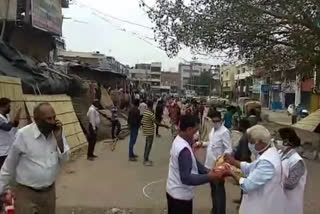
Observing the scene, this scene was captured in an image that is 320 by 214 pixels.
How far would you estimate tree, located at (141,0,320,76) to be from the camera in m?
15.2

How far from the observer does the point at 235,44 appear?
1878 cm

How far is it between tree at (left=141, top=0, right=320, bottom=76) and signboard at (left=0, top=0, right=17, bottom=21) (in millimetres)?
4828

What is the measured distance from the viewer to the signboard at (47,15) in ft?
73.1

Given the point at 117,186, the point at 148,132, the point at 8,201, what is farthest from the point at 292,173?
the point at 148,132

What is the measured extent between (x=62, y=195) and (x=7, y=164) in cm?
491

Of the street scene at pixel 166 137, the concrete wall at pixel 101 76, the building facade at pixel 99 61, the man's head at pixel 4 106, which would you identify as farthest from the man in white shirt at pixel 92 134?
the building facade at pixel 99 61

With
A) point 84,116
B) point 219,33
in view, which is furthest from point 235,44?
point 84,116

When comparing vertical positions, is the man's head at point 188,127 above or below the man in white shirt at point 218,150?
above

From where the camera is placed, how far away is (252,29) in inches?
675

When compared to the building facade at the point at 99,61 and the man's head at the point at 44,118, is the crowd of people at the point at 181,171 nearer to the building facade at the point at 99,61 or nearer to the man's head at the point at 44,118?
the man's head at the point at 44,118

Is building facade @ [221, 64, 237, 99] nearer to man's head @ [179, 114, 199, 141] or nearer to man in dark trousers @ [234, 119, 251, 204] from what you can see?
man in dark trousers @ [234, 119, 251, 204]

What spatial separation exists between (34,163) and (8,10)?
54.6ft

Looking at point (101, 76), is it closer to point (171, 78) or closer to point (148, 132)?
point (148, 132)

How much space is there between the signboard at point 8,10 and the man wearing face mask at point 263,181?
1649cm
